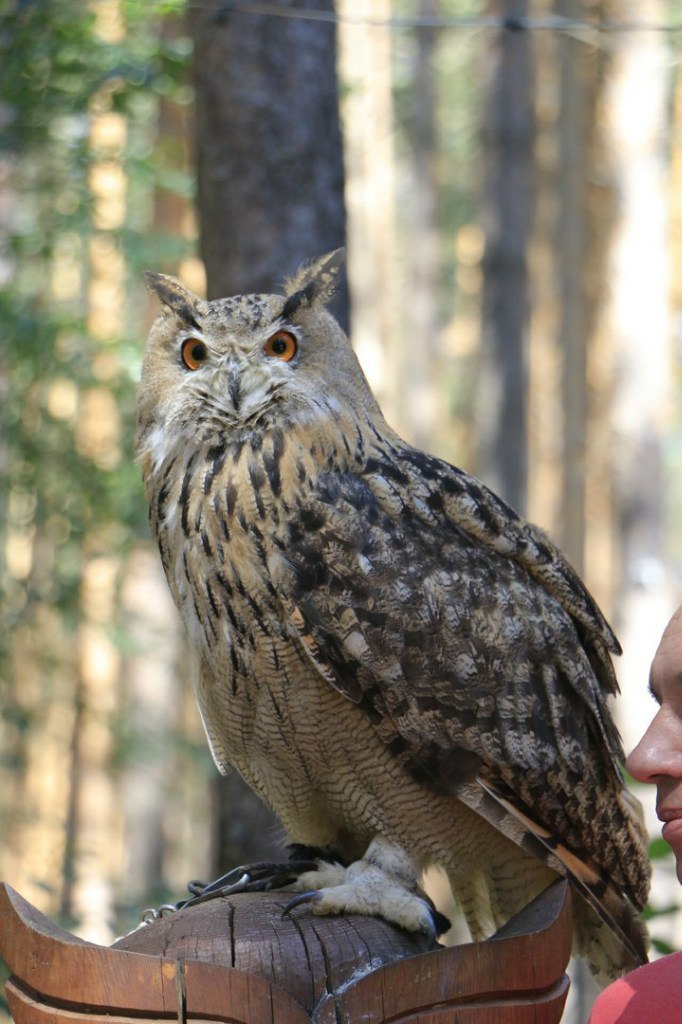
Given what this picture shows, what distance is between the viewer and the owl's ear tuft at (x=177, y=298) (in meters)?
2.75

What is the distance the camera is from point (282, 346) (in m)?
2.71

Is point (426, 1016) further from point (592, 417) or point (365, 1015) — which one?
point (592, 417)

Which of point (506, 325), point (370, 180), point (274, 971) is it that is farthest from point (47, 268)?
point (274, 971)

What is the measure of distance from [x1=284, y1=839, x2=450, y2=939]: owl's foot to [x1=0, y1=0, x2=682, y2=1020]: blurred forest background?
1.00 metres

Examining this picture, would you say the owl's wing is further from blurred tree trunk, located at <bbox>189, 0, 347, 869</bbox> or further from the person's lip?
blurred tree trunk, located at <bbox>189, 0, 347, 869</bbox>

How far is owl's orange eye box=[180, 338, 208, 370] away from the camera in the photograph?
2711mm

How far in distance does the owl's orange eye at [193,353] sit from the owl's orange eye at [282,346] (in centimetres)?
15

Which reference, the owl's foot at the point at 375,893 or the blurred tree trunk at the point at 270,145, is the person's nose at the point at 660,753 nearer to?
the owl's foot at the point at 375,893

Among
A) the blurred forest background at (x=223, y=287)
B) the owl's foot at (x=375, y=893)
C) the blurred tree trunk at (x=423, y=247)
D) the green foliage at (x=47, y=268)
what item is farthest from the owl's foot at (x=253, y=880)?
the blurred tree trunk at (x=423, y=247)

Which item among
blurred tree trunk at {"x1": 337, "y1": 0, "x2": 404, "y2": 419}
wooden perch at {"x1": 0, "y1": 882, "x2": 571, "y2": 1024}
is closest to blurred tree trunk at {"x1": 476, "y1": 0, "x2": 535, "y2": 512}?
blurred tree trunk at {"x1": 337, "y1": 0, "x2": 404, "y2": 419}

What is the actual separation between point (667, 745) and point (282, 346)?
4.31ft

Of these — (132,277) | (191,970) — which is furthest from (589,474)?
(191,970)

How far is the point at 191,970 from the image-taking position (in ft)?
5.53

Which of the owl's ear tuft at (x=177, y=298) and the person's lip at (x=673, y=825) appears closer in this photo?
the person's lip at (x=673, y=825)
